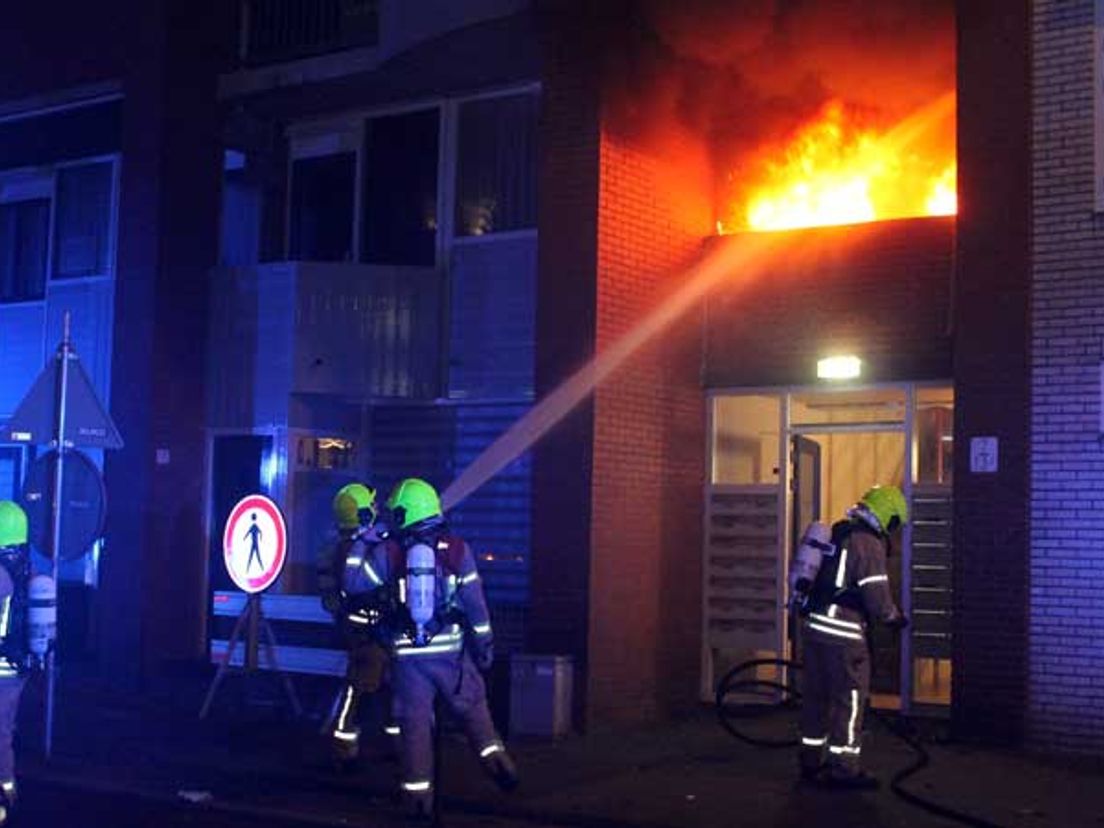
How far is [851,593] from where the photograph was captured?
34.4 ft

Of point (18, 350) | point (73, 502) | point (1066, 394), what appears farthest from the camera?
point (18, 350)

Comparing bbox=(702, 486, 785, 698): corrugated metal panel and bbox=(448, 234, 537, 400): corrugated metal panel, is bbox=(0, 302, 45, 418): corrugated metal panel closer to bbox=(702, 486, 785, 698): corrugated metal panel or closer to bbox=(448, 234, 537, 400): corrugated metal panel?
bbox=(448, 234, 537, 400): corrugated metal panel

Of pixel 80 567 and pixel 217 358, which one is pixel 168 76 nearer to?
pixel 217 358

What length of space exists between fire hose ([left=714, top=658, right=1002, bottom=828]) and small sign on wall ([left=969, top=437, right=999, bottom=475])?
6.63 feet

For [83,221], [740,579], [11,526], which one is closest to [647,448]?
[740,579]

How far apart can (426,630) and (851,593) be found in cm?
293

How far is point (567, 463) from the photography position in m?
13.5

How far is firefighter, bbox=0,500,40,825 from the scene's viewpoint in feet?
28.1

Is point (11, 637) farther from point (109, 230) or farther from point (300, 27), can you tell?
point (109, 230)

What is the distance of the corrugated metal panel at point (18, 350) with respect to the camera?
1828 cm

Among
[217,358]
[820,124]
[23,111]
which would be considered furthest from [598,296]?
[23,111]

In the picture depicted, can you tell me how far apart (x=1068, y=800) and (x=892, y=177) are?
6.34 meters

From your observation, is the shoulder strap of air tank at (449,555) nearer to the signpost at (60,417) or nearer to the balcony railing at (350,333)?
the signpost at (60,417)

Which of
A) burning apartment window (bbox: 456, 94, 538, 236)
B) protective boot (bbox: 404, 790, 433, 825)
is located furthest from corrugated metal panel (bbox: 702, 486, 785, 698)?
protective boot (bbox: 404, 790, 433, 825)
